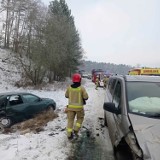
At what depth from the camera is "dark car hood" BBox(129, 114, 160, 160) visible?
13.6 ft

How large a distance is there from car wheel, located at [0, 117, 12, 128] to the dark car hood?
758 cm

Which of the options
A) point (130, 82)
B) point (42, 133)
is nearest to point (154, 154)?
point (130, 82)

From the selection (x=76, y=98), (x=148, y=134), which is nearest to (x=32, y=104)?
(x=76, y=98)

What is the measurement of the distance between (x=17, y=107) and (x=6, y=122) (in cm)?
84

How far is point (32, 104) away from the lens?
13.4 m

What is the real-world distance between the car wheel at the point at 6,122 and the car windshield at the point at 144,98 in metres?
6.77

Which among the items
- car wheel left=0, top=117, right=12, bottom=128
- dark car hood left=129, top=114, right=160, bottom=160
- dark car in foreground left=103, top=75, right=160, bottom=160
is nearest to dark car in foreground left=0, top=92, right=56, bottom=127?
car wheel left=0, top=117, right=12, bottom=128

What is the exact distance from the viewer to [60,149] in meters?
7.32

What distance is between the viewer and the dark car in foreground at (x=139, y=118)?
14.4 feet

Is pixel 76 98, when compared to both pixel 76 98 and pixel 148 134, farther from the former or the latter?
pixel 148 134

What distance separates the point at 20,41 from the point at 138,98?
2872 cm

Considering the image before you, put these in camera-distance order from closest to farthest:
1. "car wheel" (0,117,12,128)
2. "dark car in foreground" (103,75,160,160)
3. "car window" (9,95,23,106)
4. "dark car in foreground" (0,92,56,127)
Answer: "dark car in foreground" (103,75,160,160), "car wheel" (0,117,12,128), "dark car in foreground" (0,92,56,127), "car window" (9,95,23,106)

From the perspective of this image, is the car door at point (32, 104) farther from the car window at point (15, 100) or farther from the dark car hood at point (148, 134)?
the dark car hood at point (148, 134)

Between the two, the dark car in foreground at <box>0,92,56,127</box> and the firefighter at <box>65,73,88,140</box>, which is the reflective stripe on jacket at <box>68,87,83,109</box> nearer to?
the firefighter at <box>65,73,88,140</box>
